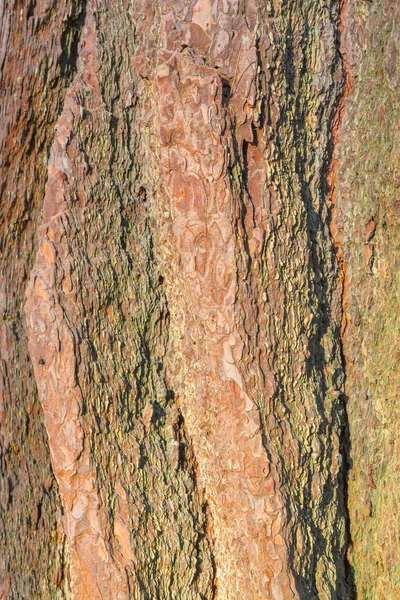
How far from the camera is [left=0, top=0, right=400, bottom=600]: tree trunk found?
1.38 metres

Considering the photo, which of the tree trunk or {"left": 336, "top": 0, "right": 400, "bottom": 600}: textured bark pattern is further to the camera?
{"left": 336, "top": 0, "right": 400, "bottom": 600}: textured bark pattern

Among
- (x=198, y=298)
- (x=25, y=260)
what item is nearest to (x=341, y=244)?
(x=198, y=298)

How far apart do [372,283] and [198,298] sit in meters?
0.41

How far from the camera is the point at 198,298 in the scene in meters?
1.41

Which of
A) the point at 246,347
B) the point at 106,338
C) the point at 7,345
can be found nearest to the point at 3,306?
the point at 7,345

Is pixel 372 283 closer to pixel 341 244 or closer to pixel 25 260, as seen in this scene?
pixel 341 244

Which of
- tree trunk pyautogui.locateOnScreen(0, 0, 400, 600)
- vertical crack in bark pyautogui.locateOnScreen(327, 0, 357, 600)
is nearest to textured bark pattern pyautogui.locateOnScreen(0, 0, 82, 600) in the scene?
tree trunk pyautogui.locateOnScreen(0, 0, 400, 600)

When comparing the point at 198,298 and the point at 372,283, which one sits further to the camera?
the point at 372,283

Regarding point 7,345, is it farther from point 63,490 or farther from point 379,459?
point 379,459

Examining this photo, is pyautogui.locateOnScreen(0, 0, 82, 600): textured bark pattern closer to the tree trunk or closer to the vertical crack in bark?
the tree trunk

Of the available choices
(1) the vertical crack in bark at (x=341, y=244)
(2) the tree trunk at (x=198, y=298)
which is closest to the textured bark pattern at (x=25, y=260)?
(2) the tree trunk at (x=198, y=298)

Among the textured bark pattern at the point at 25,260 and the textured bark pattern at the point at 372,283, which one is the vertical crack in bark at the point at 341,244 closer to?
the textured bark pattern at the point at 372,283

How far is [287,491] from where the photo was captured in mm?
1403

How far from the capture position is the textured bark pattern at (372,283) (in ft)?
4.94
